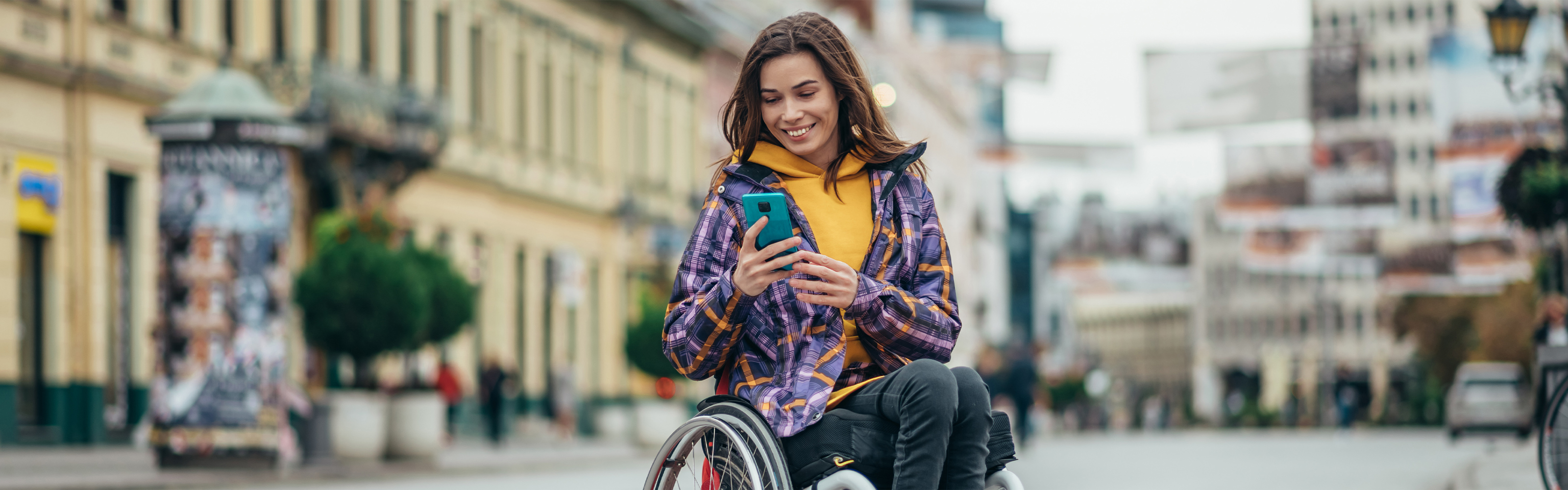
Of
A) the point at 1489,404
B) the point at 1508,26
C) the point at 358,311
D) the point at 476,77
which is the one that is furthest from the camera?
the point at 476,77

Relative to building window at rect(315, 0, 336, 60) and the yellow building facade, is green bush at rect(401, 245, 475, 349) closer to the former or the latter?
the yellow building facade

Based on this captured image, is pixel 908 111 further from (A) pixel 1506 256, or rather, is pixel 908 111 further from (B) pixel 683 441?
(B) pixel 683 441

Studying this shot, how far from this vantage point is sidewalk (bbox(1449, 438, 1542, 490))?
1315cm

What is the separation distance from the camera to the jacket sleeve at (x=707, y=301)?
480 cm

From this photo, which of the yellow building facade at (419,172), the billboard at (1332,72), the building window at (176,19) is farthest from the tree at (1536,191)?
the building window at (176,19)

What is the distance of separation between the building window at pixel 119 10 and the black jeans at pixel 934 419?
21.9 metres

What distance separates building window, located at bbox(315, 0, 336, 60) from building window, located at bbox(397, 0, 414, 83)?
2.72 metres

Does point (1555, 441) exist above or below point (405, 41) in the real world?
below

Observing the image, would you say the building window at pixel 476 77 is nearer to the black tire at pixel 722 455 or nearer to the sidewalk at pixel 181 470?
the sidewalk at pixel 181 470

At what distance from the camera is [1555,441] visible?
8805 mm

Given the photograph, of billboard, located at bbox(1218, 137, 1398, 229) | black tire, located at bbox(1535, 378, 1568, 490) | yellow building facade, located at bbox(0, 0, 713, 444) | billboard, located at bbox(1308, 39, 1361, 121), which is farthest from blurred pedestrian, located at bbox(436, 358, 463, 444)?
billboard, located at bbox(1218, 137, 1398, 229)

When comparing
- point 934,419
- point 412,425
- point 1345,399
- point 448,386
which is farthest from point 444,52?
point 934,419

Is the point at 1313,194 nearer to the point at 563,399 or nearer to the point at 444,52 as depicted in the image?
the point at 563,399

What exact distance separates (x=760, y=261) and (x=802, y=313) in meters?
0.24
